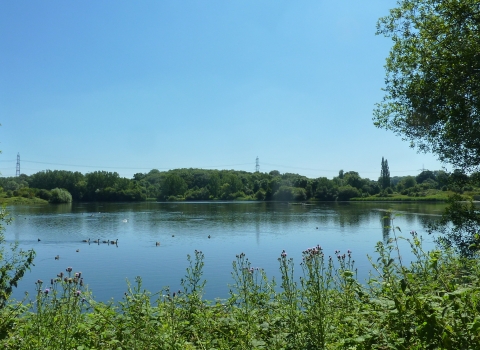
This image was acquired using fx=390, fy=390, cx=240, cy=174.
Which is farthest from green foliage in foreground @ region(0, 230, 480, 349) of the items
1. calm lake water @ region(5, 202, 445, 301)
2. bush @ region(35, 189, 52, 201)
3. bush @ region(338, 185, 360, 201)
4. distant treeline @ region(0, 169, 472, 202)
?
bush @ region(35, 189, 52, 201)

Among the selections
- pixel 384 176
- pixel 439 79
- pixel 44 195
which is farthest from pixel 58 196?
pixel 439 79

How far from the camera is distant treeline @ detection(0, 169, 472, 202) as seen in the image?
100m

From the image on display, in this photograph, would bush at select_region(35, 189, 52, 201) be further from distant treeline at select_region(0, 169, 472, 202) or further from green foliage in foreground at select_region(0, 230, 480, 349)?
green foliage in foreground at select_region(0, 230, 480, 349)

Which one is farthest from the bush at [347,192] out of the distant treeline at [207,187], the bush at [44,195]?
the bush at [44,195]

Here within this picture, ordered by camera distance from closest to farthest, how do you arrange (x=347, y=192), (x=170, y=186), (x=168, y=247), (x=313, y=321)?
(x=313, y=321), (x=168, y=247), (x=347, y=192), (x=170, y=186)

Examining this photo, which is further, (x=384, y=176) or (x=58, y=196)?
(x=384, y=176)

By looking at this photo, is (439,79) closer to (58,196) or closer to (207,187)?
(58,196)

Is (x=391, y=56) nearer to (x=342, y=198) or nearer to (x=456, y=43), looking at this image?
(x=456, y=43)

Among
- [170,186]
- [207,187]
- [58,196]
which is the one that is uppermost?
[170,186]

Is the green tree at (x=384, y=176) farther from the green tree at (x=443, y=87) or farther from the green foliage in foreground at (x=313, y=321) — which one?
the green foliage in foreground at (x=313, y=321)

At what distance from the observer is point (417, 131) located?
1069cm

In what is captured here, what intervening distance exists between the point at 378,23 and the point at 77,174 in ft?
409

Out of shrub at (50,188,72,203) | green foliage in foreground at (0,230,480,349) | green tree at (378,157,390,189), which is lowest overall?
green foliage in foreground at (0,230,480,349)

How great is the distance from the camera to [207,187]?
132 m
